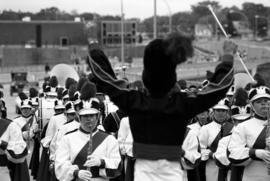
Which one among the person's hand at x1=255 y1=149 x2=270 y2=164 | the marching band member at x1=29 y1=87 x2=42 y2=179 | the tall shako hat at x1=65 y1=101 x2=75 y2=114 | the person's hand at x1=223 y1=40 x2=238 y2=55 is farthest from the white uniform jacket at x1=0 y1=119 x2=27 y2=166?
the person's hand at x1=223 y1=40 x2=238 y2=55

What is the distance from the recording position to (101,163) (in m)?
6.03

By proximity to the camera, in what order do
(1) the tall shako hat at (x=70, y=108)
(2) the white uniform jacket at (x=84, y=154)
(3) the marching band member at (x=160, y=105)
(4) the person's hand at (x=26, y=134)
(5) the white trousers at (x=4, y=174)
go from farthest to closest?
(4) the person's hand at (x=26, y=134)
(1) the tall shako hat at (x=70, y=108)
(5) the white trousers at (x=4, y=174)
(2) the white uniform jacket at (x=84, y=154)
(3) the marching band member at (x=160, y=105)

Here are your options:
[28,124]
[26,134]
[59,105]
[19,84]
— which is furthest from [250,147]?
[19,84]

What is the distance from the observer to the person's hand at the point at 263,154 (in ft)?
18.4

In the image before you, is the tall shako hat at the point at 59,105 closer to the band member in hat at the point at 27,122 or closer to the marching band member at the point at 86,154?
the band member in hat at the point at 27,122

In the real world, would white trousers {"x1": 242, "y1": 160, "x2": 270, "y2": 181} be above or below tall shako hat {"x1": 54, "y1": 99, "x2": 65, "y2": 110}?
below

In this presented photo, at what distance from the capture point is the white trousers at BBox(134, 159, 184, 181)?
383 cm

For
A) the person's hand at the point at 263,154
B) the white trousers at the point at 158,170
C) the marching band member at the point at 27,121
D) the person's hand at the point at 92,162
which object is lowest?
the marching band member at the point at 27,121

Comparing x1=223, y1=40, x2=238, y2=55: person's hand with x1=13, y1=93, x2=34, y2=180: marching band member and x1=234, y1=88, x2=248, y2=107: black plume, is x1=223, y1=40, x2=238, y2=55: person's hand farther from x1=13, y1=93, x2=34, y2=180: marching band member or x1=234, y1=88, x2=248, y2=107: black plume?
x1=13, y1=93, x2=34, y2=180: marching band member

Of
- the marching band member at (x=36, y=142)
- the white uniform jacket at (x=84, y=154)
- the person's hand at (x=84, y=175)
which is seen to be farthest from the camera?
the marching band member at (x=36, y=142)

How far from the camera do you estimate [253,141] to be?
A: 5.97 metres

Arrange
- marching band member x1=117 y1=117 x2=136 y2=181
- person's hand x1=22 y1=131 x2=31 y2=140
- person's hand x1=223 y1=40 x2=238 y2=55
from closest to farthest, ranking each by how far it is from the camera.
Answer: person's hand x1=223 y1=40 x2=238 y2=55 < marching band member x1=117 y1=117 x2=136 y2=181 < person's hand x1=22 y1=131 x2=31 y2=140

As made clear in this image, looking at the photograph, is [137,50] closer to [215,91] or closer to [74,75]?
[74,75]

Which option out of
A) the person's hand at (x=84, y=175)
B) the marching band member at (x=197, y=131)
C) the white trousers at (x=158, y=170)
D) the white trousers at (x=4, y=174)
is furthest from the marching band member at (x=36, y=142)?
the white trousers at (x=158, y=170)
